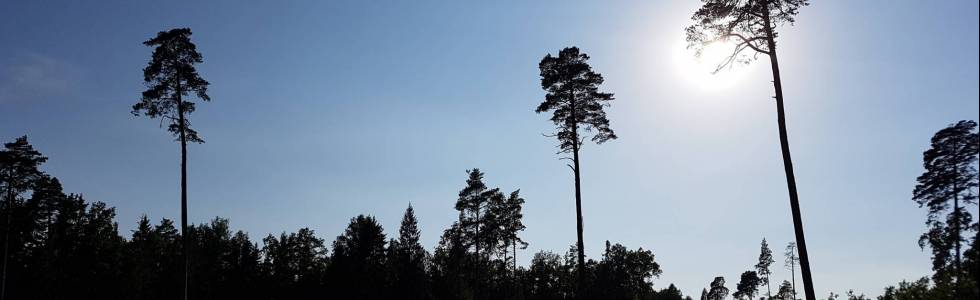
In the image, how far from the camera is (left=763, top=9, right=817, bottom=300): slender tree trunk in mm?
18156

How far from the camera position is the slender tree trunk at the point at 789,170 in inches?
715

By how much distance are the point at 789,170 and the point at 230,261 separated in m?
59.0

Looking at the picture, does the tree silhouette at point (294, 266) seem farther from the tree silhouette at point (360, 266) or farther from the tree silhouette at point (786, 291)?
the tree silhouette at point (786, 291)

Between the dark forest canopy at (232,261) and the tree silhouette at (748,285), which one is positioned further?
the tree silhouette at (748,285)

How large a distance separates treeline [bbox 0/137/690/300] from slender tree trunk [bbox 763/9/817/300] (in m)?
25.0

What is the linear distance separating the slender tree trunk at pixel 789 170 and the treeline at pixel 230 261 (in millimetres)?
25024

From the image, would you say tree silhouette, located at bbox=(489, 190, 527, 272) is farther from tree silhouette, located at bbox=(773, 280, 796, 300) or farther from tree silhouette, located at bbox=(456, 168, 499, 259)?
tree silhouette, located at bbox=(773, 280, 796, 300)

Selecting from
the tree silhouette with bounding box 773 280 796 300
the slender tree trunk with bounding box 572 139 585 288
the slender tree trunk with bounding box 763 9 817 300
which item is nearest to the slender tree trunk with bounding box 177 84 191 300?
the slender tree trunk with bounding box 572 139 585 288

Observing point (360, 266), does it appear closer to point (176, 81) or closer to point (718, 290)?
point (176, 81)

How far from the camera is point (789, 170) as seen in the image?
1900 cm

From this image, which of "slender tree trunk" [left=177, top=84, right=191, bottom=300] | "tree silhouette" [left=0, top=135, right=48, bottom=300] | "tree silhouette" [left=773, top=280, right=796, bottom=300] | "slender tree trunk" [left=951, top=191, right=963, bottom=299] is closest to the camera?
"slender tree trunk" [left=951, top=191, right=963, bottom=299]

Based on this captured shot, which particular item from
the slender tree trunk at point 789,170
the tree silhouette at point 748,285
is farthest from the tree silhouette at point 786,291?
the slender tree trunk at point 789,170

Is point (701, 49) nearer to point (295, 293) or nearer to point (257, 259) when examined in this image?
point (295, 293)

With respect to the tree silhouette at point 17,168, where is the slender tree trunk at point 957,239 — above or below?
below
